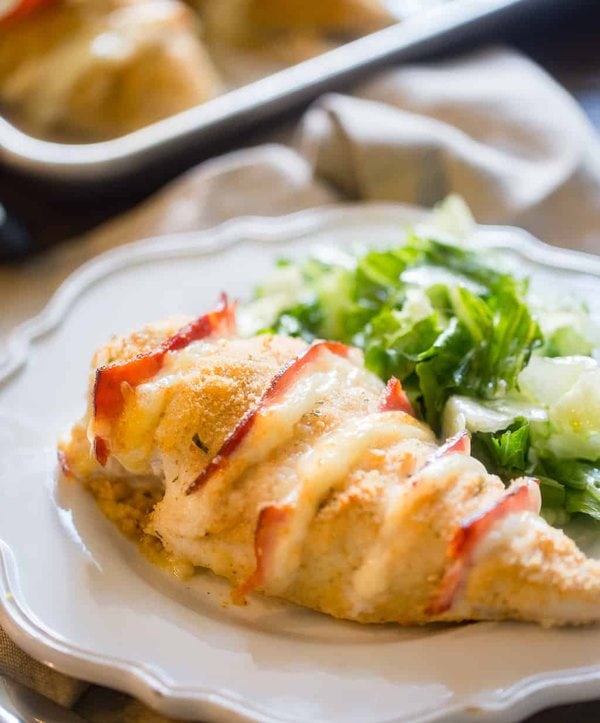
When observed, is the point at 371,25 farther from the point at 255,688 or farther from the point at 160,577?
the point at 255,688

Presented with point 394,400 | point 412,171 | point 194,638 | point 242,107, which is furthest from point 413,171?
point 194,638

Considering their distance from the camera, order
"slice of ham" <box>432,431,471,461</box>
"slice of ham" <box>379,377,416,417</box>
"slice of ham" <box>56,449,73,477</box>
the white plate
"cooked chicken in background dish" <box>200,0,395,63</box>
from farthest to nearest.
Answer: "cooked chicken in background dish" <box>200,0,395,63</box>
"slice of ham" <box>56,449,73,477</box>
"slice of ham" <box>379,377,416,417</box>
"slice of ham" <box>432,431,471,461</box>
the white plate

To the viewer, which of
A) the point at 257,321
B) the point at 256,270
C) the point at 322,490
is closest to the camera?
the point at 322,490

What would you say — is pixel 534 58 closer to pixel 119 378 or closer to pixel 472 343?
pixel 472 343

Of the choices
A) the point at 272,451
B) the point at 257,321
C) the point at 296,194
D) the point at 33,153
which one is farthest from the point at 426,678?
the point at 33,153

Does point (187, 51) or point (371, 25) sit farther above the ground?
point (187, 51)

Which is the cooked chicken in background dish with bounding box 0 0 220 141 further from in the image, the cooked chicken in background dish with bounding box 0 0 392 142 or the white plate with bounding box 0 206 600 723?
the white plate with bounding box 0 206 600 723

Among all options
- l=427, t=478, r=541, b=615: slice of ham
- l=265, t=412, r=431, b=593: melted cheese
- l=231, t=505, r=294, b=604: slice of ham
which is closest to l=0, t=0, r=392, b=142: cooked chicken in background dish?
l=265, t=412, r=431, b=593: melted cheese
